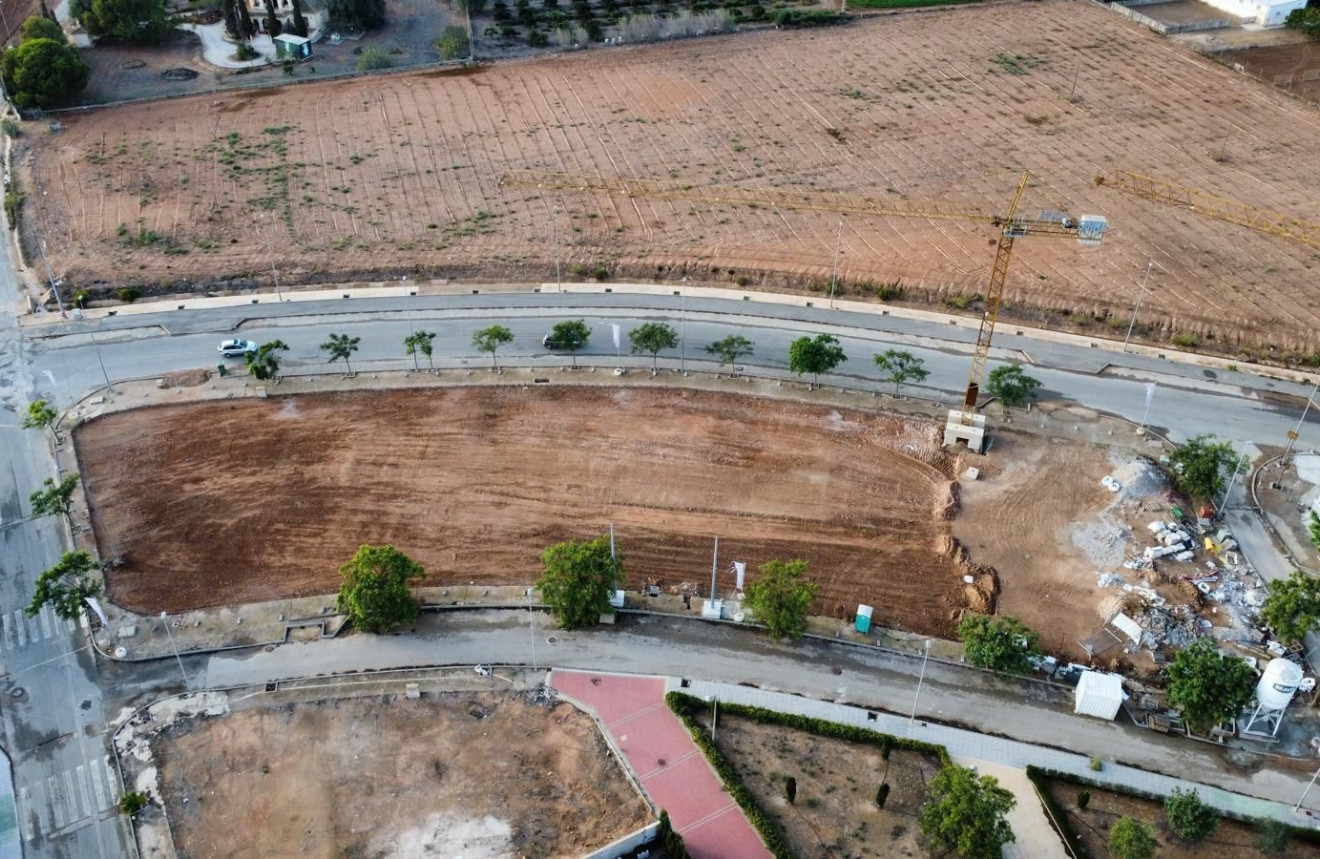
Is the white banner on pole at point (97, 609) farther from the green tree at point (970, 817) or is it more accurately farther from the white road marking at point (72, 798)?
the green tree at point (970, 817)

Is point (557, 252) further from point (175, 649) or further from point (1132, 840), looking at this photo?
point (1132, 840)

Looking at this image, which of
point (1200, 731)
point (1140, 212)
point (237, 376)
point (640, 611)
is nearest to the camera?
point (1200, 731)

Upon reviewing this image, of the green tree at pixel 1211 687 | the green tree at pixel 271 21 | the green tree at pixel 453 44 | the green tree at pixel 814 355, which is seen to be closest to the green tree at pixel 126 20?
the green tree at pixel 271 21

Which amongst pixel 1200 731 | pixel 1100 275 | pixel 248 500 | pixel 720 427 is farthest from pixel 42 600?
pixel 1100 275

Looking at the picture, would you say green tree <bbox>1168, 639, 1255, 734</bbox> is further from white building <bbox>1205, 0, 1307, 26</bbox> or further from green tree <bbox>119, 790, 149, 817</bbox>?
white building <bbox>1205, 0, 1307, 26</bbox>

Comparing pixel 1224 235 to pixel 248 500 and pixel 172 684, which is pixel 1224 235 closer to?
pixel 248 500
